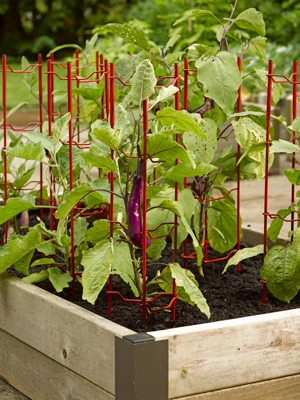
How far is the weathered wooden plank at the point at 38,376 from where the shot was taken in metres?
2.44

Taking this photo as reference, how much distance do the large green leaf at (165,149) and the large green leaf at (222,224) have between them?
72 centimetres

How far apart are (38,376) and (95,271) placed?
0.45 meters

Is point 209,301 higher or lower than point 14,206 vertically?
lower

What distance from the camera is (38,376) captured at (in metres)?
2.67

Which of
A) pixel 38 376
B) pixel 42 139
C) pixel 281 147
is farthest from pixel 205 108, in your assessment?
pixel 38 376

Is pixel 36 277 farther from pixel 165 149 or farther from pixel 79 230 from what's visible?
pixel 165 149

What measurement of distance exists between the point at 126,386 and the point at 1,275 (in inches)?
32.9

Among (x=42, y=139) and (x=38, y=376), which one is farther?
(x=42, y=139)

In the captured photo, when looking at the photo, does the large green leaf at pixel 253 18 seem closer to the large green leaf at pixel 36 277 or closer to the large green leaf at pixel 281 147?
the large green leaf at pixel 281 147

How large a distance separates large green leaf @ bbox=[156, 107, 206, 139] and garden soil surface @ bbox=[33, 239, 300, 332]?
590 mm

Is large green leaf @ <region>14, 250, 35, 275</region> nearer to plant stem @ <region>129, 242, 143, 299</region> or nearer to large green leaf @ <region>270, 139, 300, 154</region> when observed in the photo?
plant stem @ <region>129, 242, 143, 299</region>

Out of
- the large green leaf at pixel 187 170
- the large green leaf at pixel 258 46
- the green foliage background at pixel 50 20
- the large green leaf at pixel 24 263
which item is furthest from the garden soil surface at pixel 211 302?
the green foliage background at pixel 50 20

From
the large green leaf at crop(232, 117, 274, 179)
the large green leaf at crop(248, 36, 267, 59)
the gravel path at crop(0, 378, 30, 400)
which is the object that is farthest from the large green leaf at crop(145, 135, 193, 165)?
the gravel path at crop(0, 378, 30, 400)

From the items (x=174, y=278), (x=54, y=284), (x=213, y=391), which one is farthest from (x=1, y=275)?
(x=213, y=391)
